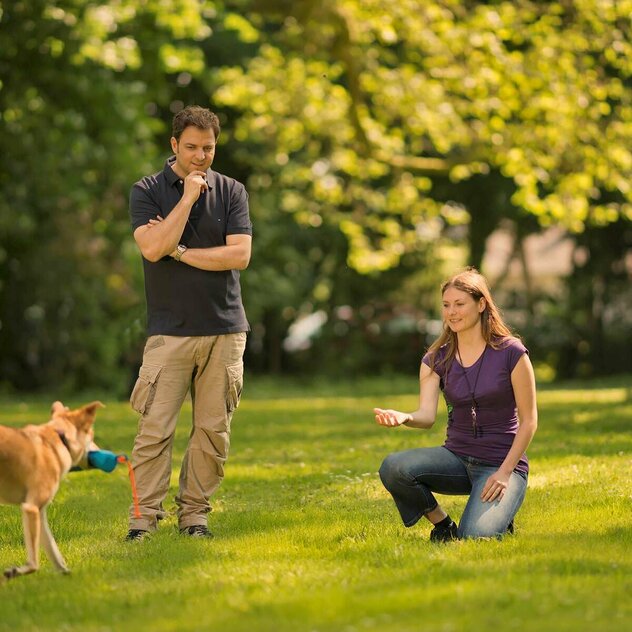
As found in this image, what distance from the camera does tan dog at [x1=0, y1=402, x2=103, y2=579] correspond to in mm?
5504

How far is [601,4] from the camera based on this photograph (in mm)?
16641

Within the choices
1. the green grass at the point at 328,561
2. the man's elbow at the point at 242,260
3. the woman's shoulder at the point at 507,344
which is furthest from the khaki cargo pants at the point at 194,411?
the woman's shoulder at the point at 507,344

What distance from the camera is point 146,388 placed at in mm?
7121

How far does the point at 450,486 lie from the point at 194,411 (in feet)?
5.10

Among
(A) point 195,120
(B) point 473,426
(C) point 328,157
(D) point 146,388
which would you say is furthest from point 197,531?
(C) point 328,157

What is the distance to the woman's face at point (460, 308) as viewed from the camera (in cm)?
689

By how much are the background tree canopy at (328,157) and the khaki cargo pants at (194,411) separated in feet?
14.0

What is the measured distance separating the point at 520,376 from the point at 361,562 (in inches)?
54.3

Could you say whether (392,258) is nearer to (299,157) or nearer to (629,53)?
(299,157)

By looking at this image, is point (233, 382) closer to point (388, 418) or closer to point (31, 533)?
point (388, 418)

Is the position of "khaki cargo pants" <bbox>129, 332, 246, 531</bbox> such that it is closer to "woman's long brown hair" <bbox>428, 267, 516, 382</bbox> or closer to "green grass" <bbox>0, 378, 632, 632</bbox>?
"green grass" <bbox>0, 378, 632, 632</bbox>

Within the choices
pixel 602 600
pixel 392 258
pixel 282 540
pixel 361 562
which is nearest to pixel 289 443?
pixel 282 540

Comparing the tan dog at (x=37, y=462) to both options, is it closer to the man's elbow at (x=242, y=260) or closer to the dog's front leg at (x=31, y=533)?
the dog's front leg at (x=31, y=533)

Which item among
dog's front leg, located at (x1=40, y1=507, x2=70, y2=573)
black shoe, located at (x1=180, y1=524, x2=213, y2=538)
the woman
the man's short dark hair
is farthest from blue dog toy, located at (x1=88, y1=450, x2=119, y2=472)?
the man's short dark hair
